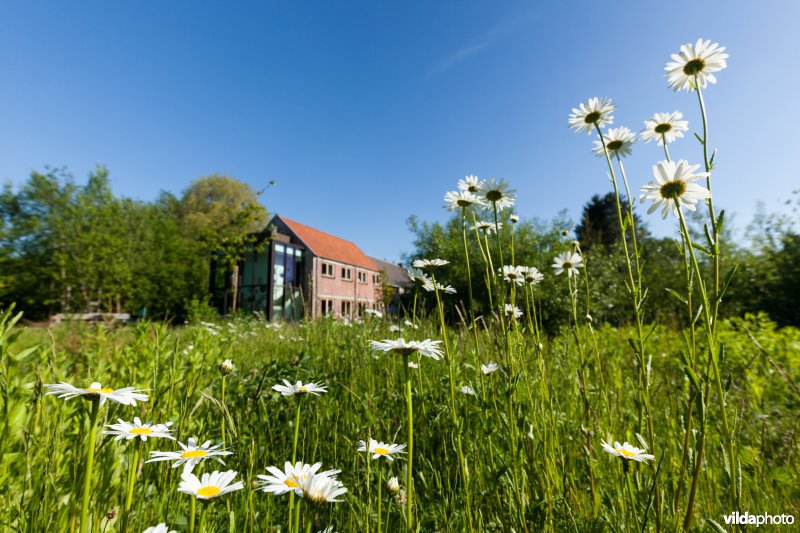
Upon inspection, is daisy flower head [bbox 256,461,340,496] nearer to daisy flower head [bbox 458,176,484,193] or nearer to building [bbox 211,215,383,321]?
daisy flower head [bbox 458,176,484,193]

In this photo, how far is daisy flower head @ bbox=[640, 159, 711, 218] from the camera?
1.25 meters

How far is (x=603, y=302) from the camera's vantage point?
13.1 m

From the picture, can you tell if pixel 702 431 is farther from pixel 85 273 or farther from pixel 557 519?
pixel 85 273

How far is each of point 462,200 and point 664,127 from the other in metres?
1.08

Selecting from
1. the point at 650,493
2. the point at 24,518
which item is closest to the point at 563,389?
the point at 650,493

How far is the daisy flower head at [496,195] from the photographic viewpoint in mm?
1827

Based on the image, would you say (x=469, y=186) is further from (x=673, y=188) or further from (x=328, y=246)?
(x=328, y=246)

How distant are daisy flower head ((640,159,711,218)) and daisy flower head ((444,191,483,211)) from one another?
2.51 ft

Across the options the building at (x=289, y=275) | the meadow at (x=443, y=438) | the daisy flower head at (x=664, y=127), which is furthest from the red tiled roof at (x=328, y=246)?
the daisy flower head at (x=664, y=127)

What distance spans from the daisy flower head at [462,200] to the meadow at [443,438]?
1 cm

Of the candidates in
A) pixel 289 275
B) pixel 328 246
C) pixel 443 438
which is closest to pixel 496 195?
pixel 443 438

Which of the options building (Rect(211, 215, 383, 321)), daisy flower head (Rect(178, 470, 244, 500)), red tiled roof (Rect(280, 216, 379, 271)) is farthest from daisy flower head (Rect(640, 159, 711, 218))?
red tiled roof (Rect(280, 216, 379, 271))

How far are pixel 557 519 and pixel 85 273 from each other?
23169 mm

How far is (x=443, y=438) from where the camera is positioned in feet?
5.81
